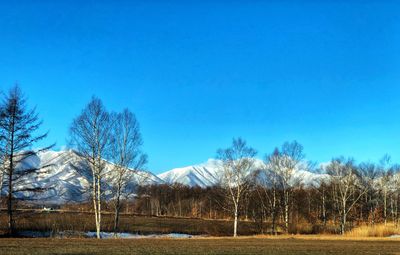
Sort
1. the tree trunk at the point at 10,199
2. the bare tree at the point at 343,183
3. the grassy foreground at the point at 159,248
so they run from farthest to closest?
the bare tree at the point at 343,183
the tree trunk at the point at 10,199
the grassy foreground at the point at 159,248

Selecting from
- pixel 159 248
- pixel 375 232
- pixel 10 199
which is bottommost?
pixel 375 232

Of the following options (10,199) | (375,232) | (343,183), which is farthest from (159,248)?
(343,183)

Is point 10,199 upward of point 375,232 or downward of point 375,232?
upward

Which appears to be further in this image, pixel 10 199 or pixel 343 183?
pixel 343 183

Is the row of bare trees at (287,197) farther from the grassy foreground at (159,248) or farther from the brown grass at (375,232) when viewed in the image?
the grassy foreground at (159,248)

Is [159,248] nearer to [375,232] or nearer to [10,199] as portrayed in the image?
[10,199]

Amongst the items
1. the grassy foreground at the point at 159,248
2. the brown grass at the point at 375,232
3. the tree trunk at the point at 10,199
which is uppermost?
the tree trunk at the point at 10,199

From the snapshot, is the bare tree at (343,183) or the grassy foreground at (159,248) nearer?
the grassy foreground at (159,248)

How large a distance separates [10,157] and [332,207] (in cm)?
6841

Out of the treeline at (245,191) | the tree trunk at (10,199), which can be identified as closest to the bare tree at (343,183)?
the treeline at (245,191)

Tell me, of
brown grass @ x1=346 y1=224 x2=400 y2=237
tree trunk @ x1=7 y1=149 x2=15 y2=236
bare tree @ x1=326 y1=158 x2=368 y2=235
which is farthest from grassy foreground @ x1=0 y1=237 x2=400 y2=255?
bare tree @ x1=326 y1=158 x2=368 y2=235

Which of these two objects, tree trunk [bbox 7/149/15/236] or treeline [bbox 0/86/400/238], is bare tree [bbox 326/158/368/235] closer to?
treeline [bbox 0/86/400/238]

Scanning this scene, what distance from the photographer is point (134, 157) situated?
175ft

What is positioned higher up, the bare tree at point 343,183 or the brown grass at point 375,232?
the bare tree at point 343,183
